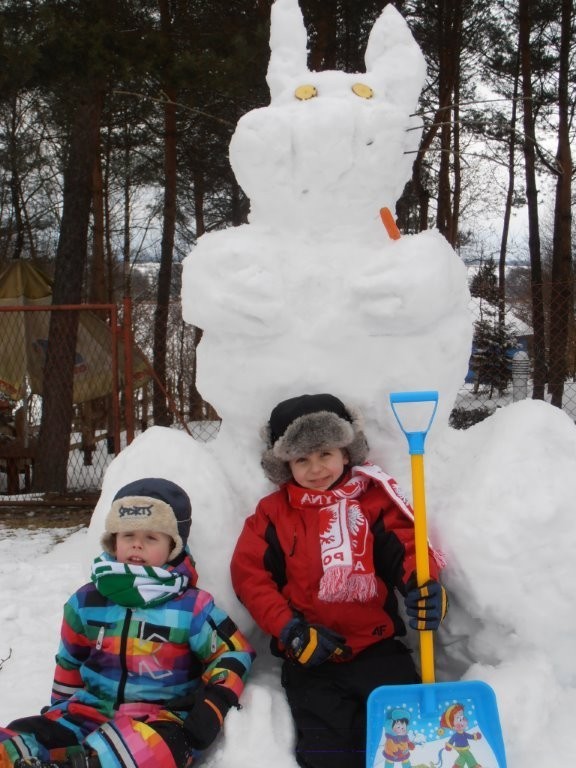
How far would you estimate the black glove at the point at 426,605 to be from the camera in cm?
192

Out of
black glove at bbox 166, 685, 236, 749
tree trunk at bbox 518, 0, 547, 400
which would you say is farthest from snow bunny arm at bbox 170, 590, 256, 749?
tree trunk at bbox 518, 0, 547, 400

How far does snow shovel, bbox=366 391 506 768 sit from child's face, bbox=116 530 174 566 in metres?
0.72

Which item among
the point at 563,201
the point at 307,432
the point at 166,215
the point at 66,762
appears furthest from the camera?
the point at 166,215

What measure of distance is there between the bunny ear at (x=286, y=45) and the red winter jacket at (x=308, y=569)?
1.51 metres

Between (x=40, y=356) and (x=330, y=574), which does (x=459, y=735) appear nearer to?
(x=330, y=574)

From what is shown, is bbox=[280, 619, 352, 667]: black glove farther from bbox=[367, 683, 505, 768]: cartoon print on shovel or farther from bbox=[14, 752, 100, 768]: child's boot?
bbox=[14, 752, 100, 768]: child's boot

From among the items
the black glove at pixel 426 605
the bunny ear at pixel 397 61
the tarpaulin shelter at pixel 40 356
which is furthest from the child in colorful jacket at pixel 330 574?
the tarpaulin shelter at pixel 40 356

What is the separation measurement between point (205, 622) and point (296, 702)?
1.12 ft

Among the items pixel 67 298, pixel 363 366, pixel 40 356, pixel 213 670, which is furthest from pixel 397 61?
pixel 40 356

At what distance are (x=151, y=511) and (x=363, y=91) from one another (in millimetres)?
1585

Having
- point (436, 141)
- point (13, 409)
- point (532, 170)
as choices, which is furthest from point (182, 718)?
point (436, 141)

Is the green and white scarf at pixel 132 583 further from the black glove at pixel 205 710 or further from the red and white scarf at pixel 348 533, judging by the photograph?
the red and white scarf at pixel 348 533

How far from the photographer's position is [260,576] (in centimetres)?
215

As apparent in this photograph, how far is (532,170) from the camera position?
945cm
